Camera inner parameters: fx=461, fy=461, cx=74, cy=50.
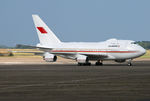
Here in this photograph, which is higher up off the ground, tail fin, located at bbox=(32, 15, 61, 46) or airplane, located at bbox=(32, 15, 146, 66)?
tail fin, located at bbox=(32, 15, 61, 46)

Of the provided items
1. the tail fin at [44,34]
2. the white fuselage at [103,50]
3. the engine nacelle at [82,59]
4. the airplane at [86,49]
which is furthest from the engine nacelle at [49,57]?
the tail fin at [44,34]

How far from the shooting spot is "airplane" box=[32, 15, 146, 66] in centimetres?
6775

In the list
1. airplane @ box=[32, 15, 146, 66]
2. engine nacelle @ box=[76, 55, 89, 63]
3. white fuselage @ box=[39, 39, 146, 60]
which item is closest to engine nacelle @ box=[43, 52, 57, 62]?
airplane @ box=[32, 15, 146, 66]

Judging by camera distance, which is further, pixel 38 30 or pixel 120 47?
pixel 38 30

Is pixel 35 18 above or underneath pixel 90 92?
above

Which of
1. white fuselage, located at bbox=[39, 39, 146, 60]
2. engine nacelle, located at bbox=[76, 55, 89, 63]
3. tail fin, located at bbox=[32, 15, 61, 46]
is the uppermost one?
tail fin, located at bbox=[32, 15, 61, 46]

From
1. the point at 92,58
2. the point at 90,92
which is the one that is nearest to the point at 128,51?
the point at 92,58

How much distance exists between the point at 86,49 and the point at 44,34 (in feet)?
25.9

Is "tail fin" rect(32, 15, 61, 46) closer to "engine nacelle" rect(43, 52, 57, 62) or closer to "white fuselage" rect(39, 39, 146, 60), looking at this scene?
"white fuselage" rect(39, 39, 146, 60)

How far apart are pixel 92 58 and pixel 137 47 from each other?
727 centimetres

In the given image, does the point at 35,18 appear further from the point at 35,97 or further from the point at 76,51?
the point at 35,97

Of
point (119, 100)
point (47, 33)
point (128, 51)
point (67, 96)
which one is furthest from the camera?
point (47, 33)

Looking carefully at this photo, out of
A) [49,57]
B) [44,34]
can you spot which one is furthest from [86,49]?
[44,34]

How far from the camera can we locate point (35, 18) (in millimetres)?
73938
